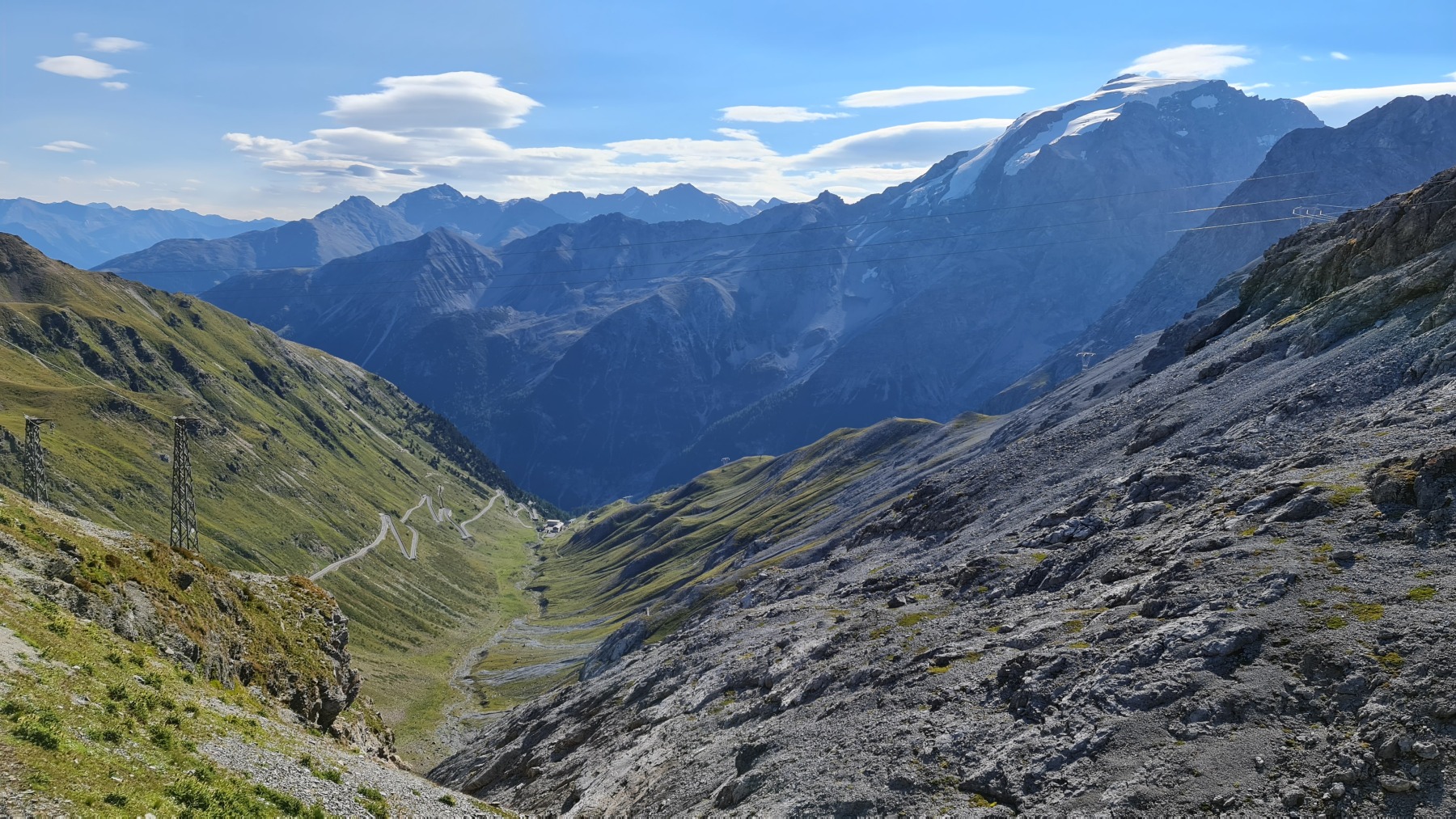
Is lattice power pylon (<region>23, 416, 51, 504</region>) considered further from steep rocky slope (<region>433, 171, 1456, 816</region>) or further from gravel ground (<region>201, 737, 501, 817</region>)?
gravel ground (<region>201, 737, 501, 817</region>)

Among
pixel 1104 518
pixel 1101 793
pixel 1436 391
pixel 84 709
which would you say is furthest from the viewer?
pixel 1104 518

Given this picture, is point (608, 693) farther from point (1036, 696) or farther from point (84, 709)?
point (84, 709)

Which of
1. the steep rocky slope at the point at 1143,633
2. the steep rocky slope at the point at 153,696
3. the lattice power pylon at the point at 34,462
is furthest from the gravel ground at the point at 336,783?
the lattice power pylon at the point at 34,462

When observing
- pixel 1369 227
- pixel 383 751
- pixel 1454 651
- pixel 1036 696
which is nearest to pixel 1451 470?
pixel 1454 651

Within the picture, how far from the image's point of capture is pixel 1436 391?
63812mm

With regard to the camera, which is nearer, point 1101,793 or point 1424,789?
point 1424,789

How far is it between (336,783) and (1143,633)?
41.9 meters

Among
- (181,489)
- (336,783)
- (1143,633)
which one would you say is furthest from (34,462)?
(1143,633)

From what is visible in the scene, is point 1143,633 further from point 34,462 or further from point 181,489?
point 34,462

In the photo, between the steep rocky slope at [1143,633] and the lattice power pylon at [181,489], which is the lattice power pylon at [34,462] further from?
the steep rocky slope at [1143,633]

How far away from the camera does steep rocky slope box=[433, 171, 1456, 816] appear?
37250mm

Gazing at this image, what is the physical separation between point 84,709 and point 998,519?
82.0 metres

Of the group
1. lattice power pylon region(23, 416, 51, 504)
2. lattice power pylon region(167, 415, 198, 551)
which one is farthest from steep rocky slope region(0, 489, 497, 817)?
lattice power pylon region(23, 416, 51, 504)

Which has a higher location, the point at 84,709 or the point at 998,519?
the point at 84,709
